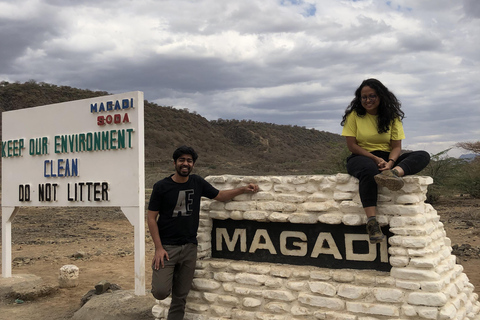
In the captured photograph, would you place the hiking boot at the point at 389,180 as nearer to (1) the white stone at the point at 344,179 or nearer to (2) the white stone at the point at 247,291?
(1) the white stone at the point at 344,179

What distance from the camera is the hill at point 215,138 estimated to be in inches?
1665

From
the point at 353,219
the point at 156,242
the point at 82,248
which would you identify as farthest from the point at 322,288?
the point at 82,248

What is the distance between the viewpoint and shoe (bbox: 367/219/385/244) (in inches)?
158

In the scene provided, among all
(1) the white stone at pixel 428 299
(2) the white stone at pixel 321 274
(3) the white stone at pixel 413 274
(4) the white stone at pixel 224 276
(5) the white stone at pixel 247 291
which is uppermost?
(3) the white stone at pixel 413 274

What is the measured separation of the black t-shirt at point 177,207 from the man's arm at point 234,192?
0.64 feet

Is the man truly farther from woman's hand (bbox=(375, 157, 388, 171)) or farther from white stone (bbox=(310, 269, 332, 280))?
woman's hand (bbox=(375, 157, 388, 171))

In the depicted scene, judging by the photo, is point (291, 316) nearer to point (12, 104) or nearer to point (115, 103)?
point (115, 103)

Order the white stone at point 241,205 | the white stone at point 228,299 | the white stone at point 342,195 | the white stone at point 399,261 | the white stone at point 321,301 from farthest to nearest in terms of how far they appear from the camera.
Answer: the white stone at point 241,205 < the white stone at point 228,299 < the white stone at point 342,195 < the white stone at point 321,301 < the white stone at point 399,261

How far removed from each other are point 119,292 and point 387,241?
4.23m

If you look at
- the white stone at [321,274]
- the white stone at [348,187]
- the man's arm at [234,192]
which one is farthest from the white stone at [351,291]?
the man's arm at [234,192]

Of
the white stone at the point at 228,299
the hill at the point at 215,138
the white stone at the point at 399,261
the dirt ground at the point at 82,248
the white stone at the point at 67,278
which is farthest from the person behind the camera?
the hill at the point at 215,138

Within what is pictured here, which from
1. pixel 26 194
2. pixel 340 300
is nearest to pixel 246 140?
pixel 26 194

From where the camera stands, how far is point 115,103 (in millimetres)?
6750

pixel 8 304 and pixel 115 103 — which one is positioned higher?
pixel 115 103
